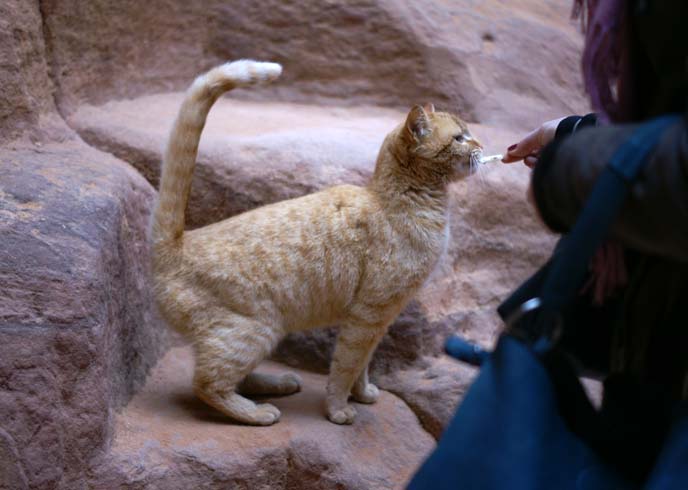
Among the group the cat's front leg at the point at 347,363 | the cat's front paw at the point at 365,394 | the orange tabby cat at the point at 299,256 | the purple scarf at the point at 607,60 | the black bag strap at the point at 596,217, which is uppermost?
the purple scarf at the point at 607,60

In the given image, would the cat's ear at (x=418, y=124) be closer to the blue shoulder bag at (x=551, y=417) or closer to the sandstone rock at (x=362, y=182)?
the sandstone rock at (x=362, y=182)

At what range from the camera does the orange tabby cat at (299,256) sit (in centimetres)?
291

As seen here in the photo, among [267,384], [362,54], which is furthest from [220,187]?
[362,54]

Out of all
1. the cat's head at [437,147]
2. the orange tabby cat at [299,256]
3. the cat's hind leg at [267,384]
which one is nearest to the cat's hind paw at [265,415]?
the orange tabby cat at [299,256]

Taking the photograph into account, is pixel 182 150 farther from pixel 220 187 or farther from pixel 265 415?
pixel 265 415

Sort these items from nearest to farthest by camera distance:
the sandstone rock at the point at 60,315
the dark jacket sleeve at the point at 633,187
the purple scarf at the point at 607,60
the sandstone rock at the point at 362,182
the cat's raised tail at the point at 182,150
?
the dark jacket sleeve at the point at 633,187
the purple scarf at the point at 607,60
the sandstone rock at the point at 60,315
the cat's raised tail at the point at 182,150
the sandstone rock at the point at 362,182

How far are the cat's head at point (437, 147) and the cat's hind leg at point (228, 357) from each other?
2.82 ft

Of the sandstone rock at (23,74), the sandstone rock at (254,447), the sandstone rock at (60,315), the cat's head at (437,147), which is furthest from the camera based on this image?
the sandstone rock at (23,74)

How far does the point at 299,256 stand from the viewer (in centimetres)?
299

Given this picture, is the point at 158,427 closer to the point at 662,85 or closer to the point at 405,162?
the point at 405,162

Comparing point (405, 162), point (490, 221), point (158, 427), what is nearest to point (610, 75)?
point (405, 162)

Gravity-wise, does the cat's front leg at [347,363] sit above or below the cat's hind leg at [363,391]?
above

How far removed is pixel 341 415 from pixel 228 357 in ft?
1.76

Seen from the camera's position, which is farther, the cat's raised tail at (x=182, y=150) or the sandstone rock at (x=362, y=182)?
the sandstone rock at (x=362, y=182)
